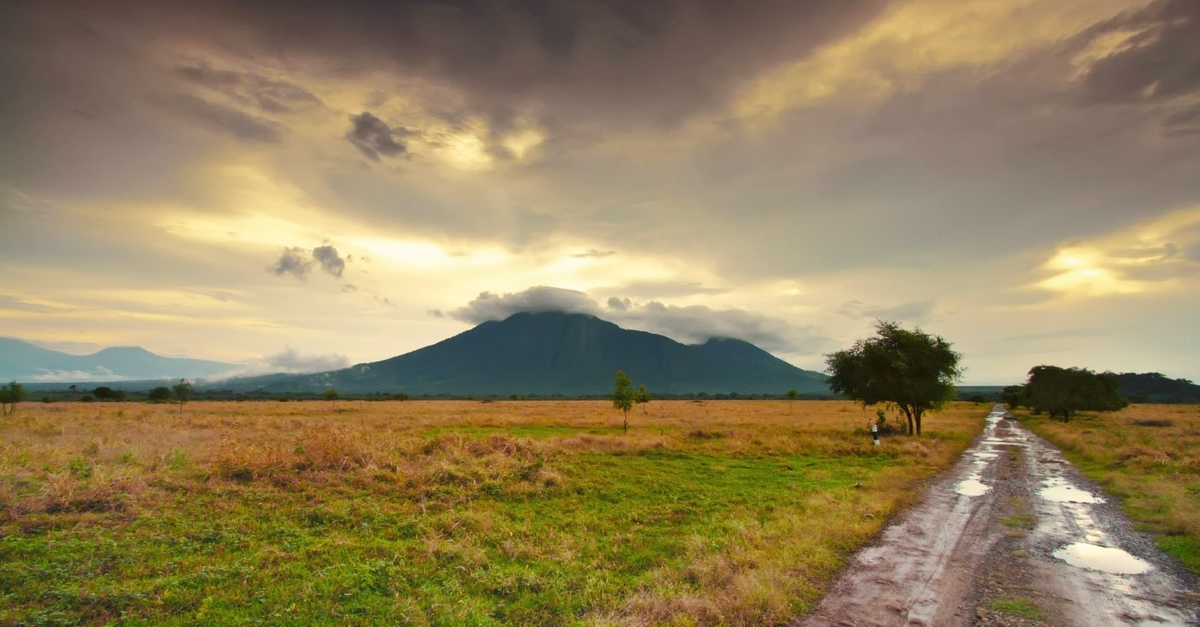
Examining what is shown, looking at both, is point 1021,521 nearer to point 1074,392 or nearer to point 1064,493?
point 1064,493

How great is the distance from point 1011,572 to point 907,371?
1441 inches

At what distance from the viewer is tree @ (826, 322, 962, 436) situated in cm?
4291

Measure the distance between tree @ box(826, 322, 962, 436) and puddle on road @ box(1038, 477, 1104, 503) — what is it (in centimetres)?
2097

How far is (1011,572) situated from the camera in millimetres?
10781

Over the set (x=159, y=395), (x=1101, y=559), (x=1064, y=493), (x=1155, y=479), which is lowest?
(x=1064, y=493)

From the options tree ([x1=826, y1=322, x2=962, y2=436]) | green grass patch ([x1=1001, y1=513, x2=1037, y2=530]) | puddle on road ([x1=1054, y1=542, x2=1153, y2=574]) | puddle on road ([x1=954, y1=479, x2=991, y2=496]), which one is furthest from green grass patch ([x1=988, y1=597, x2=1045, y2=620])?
tree ([x1=826, y1=322, x2=962, y2=436])

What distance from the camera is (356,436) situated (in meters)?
25.1

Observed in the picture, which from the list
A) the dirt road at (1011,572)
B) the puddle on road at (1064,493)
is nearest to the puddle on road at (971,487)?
the dirt road at (1011,572)

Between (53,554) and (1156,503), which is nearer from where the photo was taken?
(53,554)

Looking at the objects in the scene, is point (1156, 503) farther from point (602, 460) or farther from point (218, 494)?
point (218, 494)

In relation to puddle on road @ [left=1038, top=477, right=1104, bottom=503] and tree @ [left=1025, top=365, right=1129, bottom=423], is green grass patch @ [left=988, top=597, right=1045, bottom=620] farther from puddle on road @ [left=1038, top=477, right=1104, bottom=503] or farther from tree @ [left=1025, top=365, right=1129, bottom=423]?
tree @ [left=1025, top=365, right=1129, bottom=423]

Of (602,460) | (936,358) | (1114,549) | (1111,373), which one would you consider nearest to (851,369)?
(936,358)

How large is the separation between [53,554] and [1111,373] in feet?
376

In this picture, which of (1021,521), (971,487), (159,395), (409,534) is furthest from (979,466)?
(159,395)
